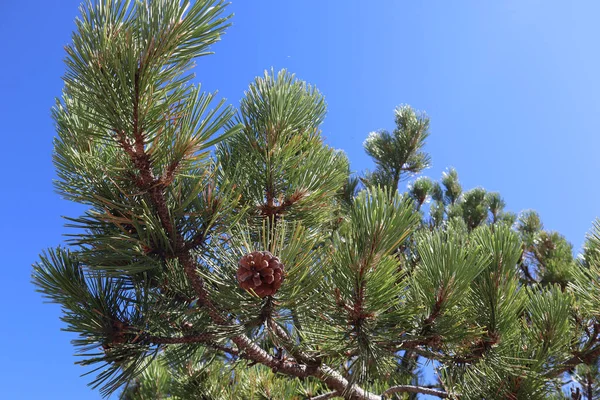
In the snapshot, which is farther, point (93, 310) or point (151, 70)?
point (93, 310)

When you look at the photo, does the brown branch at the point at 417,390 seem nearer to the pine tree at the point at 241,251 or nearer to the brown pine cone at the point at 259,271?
the pine tree at the point at 241,251

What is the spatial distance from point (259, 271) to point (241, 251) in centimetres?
12

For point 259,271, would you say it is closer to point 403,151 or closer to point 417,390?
point 417,390

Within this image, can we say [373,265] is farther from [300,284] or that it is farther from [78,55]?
[78,55]

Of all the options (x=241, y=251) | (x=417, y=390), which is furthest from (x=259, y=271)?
(x=417, y=390)

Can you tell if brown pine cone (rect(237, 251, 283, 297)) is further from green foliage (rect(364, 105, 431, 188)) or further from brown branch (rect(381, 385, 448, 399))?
green foliage (rect(364, 105, 431, 188))

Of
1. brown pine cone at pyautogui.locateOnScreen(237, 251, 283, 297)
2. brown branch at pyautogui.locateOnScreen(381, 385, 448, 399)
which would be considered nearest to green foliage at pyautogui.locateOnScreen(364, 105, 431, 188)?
brown branch at pyautogui.locateOnScreen(381, 385, 448, 399)

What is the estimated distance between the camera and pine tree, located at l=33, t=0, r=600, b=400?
2.80 ft

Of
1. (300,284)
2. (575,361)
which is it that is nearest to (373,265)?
(300,284)

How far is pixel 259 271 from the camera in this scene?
2.77 feet

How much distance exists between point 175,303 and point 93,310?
6.8 inches

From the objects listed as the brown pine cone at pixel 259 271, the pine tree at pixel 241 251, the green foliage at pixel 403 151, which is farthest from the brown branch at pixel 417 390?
the green foliage at pixel 403 151

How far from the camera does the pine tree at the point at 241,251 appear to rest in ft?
2.80

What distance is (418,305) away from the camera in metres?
1.10
